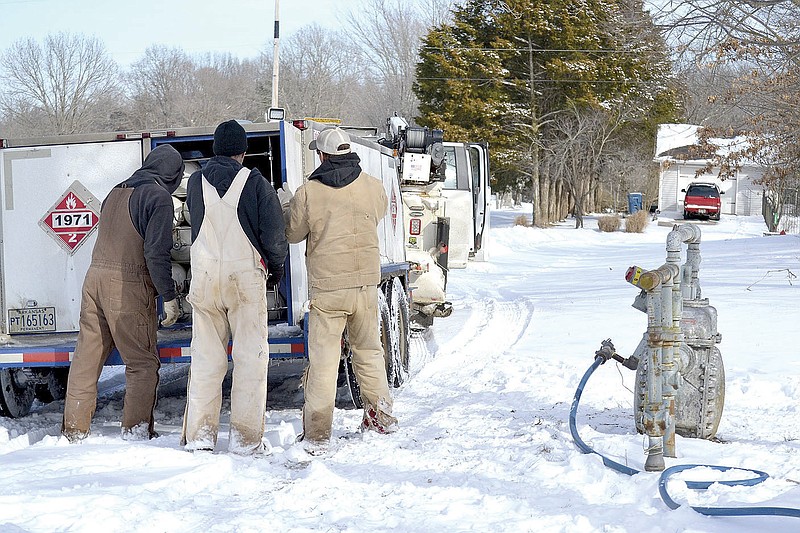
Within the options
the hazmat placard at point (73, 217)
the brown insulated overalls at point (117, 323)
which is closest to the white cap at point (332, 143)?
the brown insulated overalls at point (117, 323)

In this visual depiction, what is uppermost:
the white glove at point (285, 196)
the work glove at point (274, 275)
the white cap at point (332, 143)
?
the white cap at point (332, 143)

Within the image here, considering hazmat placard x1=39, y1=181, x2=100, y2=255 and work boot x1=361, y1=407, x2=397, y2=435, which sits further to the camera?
hazmat placard x1=39, y1=181, x2=100, y2=255

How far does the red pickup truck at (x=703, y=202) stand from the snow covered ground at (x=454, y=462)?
36.4m

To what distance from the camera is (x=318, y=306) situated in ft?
19.1

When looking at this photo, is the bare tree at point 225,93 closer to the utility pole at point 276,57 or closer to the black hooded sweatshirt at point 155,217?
the utility pole at point 276,57

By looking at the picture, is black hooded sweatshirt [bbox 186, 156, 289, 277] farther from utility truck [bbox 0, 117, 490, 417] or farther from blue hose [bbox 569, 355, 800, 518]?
blue hose [bbox 569, 355, 800, 518]

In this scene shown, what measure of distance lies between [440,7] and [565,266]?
111ft

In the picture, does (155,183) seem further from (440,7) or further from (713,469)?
(440,7)

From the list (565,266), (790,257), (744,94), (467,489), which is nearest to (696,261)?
(467,489)

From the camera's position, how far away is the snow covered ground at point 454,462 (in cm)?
411

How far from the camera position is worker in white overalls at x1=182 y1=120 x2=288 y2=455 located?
5.54m

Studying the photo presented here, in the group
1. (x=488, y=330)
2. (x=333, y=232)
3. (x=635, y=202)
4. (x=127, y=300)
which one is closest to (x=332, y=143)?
(x=333, y=232)

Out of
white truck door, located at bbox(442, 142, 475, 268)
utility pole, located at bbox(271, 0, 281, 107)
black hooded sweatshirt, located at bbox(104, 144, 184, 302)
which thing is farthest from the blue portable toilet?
black hooded sweatshirt, located at bbox(104, 144, 184, 302)

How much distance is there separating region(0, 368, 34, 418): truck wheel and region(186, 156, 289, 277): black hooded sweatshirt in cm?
243
